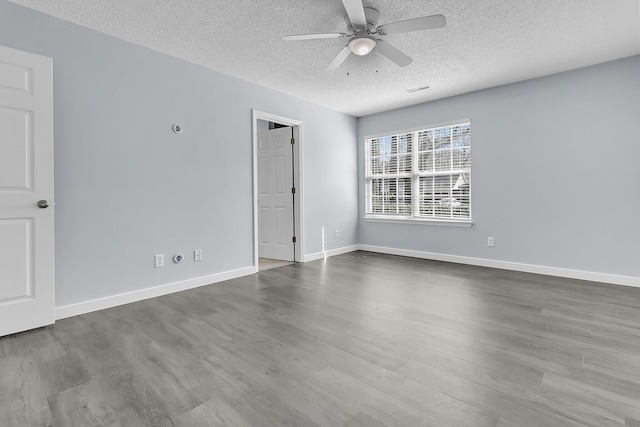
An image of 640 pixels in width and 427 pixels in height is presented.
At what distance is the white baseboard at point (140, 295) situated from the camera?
9.00 ft

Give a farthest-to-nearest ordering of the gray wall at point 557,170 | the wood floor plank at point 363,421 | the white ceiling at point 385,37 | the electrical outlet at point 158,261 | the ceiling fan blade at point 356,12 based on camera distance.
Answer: the gray wall at point 557,170 < the electrical outlet at point 158,261 < the white ceiling at point 385,37 < the ceiling fan blade at point 356,12 < the wood floor plank at point 363,421

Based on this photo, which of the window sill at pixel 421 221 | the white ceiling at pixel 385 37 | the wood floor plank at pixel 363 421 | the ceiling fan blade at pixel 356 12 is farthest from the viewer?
the window sill at pixel 421 221

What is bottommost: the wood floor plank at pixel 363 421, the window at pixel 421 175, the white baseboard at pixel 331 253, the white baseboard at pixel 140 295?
the wood floor plank at pixel 363 421

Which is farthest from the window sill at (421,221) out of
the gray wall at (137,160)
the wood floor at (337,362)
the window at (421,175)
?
the gray wall at (137,160)

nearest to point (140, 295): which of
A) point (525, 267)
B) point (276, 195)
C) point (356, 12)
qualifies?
point (276, 195)

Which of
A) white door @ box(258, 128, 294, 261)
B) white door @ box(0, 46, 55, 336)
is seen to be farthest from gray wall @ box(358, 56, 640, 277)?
white door @ box(0, 46, 55, 336)

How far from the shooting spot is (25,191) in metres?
2.42

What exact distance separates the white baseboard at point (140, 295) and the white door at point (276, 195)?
1.09 metres

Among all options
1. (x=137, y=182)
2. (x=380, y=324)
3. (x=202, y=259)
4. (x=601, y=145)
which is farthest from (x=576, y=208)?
(x=137, y=182)

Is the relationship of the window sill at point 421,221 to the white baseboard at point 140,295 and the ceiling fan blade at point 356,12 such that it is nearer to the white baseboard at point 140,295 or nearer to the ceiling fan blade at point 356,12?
the white baseboard at point 140,295

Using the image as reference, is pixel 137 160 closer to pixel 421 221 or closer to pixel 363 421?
pixel 363 421

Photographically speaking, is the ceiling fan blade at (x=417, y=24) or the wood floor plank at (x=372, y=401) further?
the ceiling fan blade at (x=417, y=24)

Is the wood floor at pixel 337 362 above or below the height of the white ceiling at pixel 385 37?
below

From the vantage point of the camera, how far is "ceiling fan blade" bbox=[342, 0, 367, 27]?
2.17 meters
